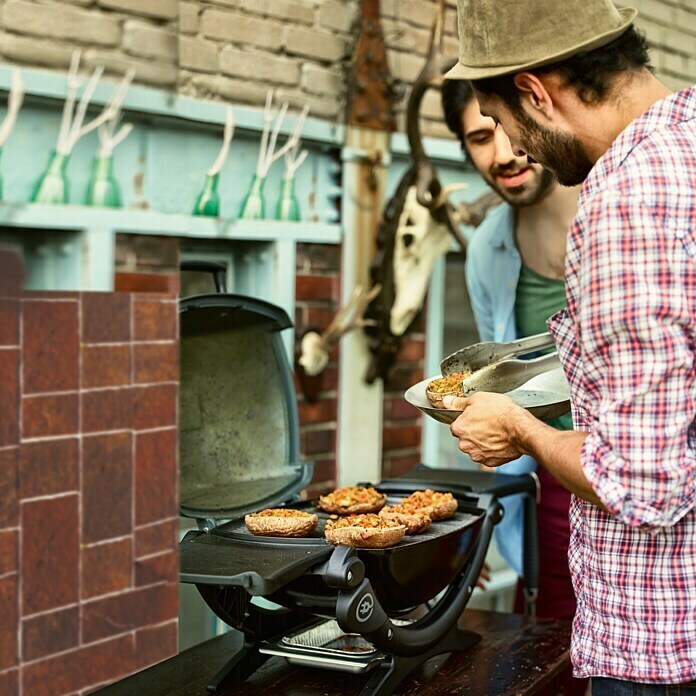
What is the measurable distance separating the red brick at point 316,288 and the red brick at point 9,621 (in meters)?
1.20

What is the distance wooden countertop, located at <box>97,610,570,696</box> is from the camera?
2139 millimetres

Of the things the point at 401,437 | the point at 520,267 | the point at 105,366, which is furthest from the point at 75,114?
the point at 401,437

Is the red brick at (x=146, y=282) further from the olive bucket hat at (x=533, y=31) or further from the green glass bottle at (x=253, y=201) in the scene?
the olive bucket hat at (x=533, y=31)

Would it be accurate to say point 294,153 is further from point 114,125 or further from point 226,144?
point 114,125

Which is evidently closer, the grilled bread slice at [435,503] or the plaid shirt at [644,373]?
the plaid shirt at [644,373]

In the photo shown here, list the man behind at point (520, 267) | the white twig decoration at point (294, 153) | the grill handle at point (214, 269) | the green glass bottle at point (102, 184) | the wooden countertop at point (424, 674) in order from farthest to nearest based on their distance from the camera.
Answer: the white twig decoration at point (294, 153) < the man behind at point (520, 267) < the green glass bottle at point (102, 184) < the grill handle at point (214, 269) < the wooden countertop at point (424, 674)

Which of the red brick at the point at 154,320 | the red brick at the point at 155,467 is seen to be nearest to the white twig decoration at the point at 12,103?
the red brick at the point at 154,320

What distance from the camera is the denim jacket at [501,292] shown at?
3.06m

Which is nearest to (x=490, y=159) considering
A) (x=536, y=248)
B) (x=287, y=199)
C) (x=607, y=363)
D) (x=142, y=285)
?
(x=536, y=248)

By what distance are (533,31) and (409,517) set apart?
3.17 feet

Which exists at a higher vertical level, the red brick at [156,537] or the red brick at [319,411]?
the red brick at [319,411]

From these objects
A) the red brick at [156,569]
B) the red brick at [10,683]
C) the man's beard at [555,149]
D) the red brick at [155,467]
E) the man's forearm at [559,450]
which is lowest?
the red brick at [10,683]

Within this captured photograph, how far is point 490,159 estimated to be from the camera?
2.97m

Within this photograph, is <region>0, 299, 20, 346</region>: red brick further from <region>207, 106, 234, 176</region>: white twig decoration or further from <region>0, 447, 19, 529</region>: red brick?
<region>207, 106, 234, 176</region>: white twig decoration
